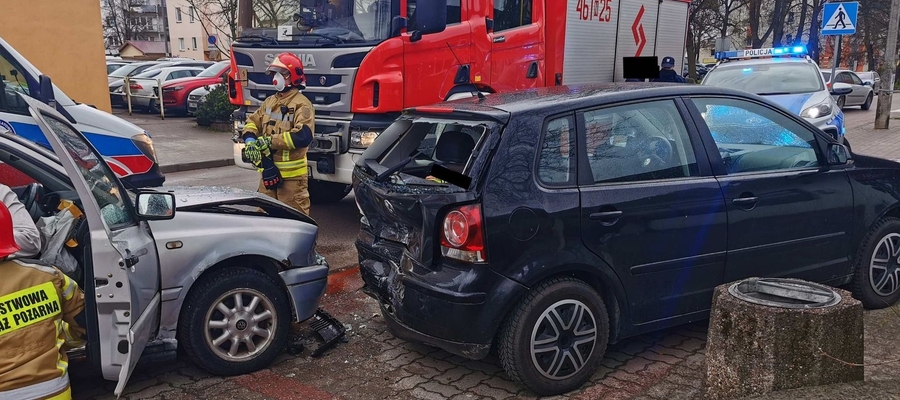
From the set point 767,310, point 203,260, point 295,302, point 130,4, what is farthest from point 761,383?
point 130,4

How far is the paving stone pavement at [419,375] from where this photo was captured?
3.80m

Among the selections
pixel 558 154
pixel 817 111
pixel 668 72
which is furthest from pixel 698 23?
pixel 558 154

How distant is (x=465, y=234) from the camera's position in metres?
3.46

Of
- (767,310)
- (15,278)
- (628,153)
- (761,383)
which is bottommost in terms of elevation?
(761,383)

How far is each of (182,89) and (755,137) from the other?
17602mm

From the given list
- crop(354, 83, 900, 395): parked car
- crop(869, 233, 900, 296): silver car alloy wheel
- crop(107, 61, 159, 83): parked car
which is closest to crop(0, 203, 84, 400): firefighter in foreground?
crop(354, 83, 900, 395): parked car

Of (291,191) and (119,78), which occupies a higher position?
(119,78)

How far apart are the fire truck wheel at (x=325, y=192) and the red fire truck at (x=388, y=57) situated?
0.04 feet

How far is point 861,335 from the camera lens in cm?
320

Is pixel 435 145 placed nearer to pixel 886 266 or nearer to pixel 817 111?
pixel 886 266

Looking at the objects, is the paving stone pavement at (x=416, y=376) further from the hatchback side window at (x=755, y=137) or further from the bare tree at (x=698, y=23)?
the bare tree at (x=698, y=23)

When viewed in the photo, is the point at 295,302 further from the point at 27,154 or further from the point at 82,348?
the point at 27,154

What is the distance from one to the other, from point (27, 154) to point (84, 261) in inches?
36.4

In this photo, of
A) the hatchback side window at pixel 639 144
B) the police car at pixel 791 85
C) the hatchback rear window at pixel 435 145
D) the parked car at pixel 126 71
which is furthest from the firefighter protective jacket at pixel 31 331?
the parked car at pixel 126 71
